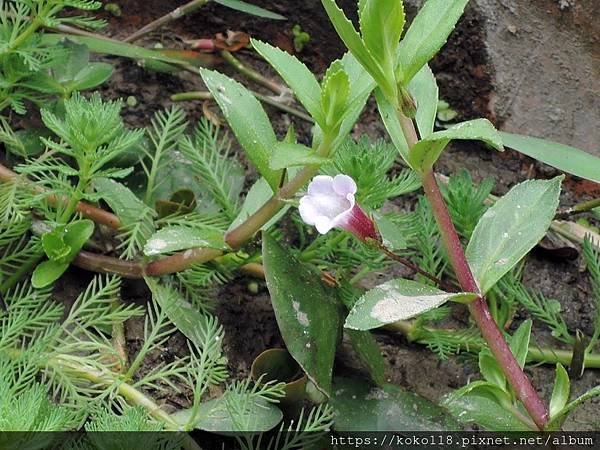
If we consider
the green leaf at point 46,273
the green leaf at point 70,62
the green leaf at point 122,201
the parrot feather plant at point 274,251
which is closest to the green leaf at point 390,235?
the parrot feather plant at point 274,251

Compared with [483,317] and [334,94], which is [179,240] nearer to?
[334,94]

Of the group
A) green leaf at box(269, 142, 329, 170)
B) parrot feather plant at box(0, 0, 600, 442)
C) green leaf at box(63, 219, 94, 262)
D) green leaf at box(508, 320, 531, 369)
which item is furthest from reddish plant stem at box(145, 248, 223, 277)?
green leaf at box(508, 320, 531, 369)

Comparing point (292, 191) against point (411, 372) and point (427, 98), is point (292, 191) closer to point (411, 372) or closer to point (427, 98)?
point (427, 98)

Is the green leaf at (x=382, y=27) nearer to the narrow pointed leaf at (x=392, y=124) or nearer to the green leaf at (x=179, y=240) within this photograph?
the narrow pointed leaf at (x=392, y=124)

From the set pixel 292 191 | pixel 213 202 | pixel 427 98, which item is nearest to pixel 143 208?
pixel 213 202

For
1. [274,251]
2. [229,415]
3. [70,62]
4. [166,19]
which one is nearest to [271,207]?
[274,251]

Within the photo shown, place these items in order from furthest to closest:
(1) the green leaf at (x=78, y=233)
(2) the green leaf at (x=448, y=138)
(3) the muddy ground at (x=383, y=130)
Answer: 1. (3) the muddy ground at (x=383, y=130)
2. (1) the green leaf at (x=78, y=233)
3. (2) the green leaf at (x=448, y=138)
